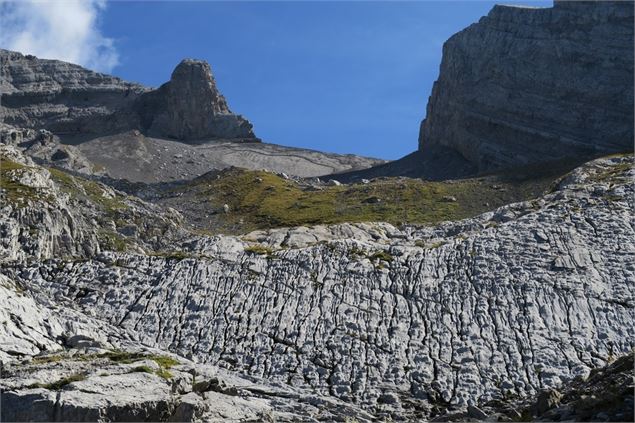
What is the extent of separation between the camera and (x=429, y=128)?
577 ft

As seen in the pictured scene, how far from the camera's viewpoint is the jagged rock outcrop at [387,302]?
4719cm

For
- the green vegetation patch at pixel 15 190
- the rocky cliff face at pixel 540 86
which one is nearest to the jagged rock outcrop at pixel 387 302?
the green vegetation patch at pixel 15 190

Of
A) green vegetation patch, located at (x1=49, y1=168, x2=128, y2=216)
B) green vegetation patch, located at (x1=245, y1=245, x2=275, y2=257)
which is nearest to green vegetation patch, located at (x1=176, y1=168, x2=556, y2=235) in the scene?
green vegetation patch, located at (x1=49, y1=168, x2=128, y2=216)

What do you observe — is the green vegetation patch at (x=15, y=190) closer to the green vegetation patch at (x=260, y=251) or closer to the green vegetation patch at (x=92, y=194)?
the green vegetation patch at (x=92, y=194)

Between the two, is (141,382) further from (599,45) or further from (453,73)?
(453,73)

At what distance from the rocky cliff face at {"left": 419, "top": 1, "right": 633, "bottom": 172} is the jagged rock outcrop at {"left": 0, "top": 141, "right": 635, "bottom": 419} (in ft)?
239

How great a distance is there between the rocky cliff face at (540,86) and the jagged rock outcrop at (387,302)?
239 feet

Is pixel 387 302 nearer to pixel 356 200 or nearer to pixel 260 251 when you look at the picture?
pixel 260 251

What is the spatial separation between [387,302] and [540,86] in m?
101

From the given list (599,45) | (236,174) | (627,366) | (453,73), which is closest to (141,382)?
(627,366)

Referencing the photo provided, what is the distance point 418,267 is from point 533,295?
320 inches

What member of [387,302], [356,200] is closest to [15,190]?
[387,302]

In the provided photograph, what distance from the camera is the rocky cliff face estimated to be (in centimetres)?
13862

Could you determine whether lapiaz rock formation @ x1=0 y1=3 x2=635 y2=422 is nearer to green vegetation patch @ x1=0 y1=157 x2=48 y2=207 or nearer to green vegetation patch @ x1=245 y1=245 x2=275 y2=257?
green vegetation patch @ x1=245 y1=245 x2=275 y2=257
